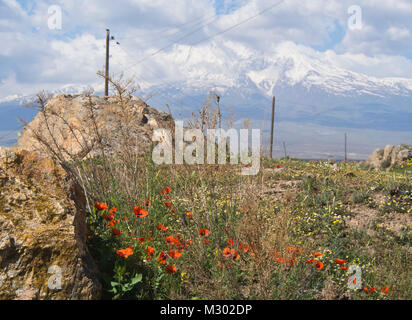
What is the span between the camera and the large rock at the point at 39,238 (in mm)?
2451

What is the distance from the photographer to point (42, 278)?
97.0 inches

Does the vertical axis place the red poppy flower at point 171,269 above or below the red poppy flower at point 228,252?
below

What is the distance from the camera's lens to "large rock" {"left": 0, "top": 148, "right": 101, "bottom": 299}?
2451 mm

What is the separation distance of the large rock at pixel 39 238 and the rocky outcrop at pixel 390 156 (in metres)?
18.1

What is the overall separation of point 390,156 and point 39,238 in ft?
65.5

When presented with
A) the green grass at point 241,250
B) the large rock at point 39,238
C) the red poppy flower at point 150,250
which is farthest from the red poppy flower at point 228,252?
the large rock at point 39,238

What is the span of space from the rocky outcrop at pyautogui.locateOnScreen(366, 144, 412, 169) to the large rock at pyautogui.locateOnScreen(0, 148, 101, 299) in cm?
1807

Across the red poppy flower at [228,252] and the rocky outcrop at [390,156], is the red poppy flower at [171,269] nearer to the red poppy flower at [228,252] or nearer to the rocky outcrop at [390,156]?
the red poppy flower at [228,252]
